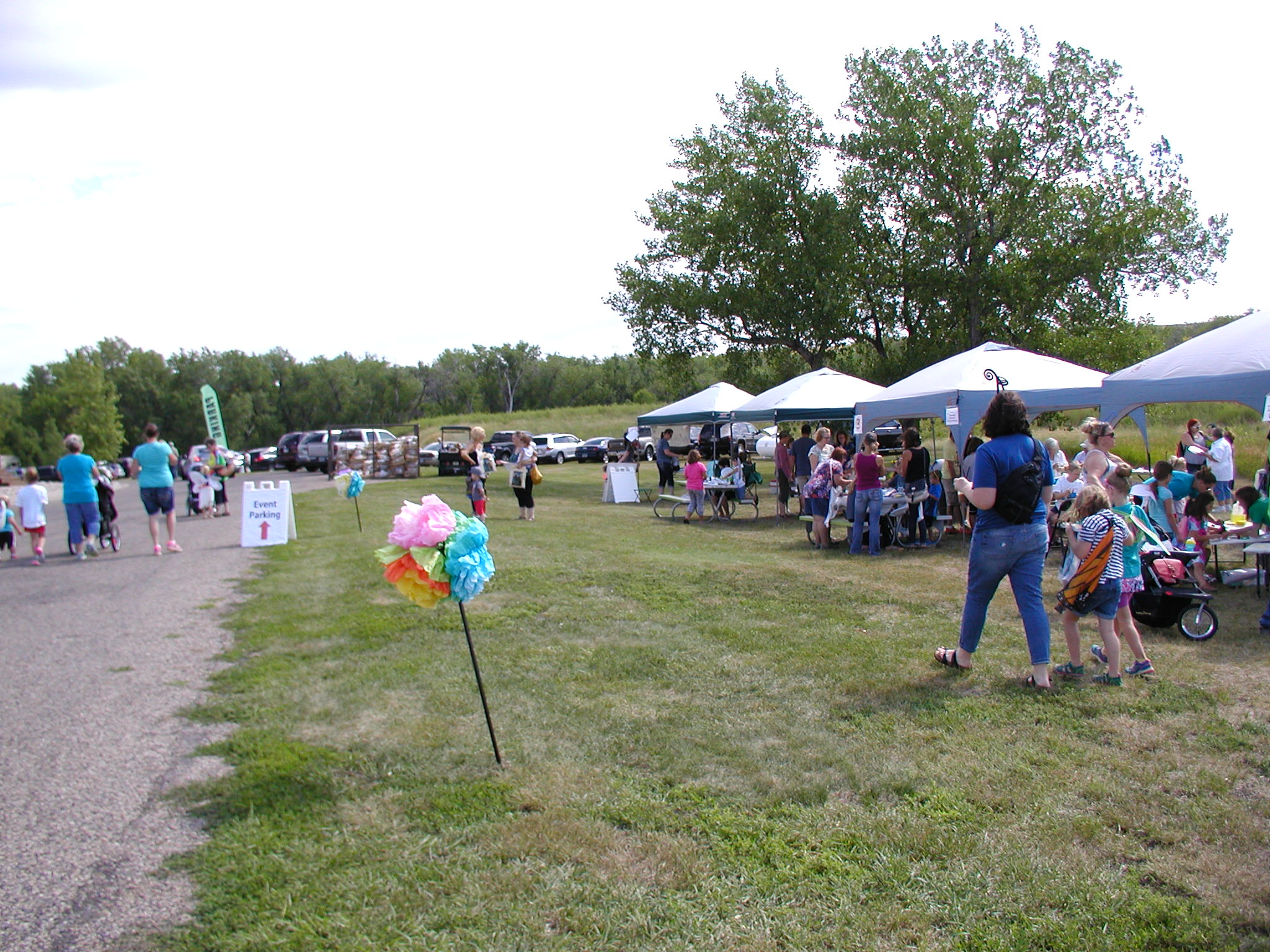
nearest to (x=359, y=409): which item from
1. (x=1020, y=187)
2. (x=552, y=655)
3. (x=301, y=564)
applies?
(x=1020, y=187)

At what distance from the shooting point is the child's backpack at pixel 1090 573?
204 inches

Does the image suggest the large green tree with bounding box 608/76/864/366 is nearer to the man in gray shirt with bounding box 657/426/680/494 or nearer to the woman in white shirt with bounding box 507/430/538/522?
the man in gray shirt with bounding box 657/426/680/494

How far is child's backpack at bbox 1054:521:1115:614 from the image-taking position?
5180 millimetres

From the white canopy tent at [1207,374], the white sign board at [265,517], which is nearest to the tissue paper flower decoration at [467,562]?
the white canopy tent at [1207,374]

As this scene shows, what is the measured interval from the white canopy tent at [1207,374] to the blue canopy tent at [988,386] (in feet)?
4.00

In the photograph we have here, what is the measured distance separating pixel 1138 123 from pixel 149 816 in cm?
3145

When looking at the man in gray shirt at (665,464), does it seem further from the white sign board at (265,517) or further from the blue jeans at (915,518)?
the white sign board at (265,517)

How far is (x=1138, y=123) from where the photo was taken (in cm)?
2669

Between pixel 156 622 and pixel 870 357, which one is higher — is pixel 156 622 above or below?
below

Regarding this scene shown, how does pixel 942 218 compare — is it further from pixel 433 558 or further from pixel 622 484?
pixel 433 558

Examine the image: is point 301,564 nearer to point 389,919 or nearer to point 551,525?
point 551,525

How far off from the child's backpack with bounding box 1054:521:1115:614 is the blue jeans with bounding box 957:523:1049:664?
0.81 feet

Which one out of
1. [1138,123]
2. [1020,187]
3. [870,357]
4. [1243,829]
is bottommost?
[1243,829]

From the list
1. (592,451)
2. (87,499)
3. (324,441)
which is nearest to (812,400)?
(87,499)
